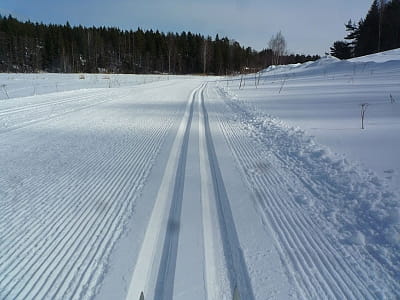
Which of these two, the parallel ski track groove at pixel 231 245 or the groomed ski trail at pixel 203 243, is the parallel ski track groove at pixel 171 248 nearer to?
the groomed ski trail at pixel 203 243

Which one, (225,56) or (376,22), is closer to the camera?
(376,22)

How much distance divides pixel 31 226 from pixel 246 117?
727 cm

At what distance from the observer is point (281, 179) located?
4.20 m

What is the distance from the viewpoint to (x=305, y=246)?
2654 mm

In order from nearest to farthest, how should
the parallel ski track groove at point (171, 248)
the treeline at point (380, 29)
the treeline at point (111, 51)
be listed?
the parallel ski track groove at point (171, 248)
the treeline at point (380, 29)
the treeline at point (111, 51)

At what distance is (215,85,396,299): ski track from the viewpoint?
2154 mm

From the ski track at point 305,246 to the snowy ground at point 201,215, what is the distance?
0.04 feet

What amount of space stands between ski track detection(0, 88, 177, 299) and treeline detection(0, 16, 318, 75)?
61.3 metres

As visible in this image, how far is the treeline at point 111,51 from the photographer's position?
60.2m

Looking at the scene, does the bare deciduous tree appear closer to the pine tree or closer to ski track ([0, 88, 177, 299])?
the pine tree

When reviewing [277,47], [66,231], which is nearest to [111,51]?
[277,47]

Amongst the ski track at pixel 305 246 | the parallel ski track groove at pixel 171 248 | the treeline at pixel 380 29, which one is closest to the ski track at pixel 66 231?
the parallel ski track groove at pixel 171 248

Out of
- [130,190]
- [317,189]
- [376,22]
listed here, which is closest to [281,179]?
[317,189]

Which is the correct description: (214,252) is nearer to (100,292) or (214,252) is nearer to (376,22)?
(100,292)
